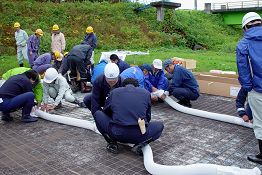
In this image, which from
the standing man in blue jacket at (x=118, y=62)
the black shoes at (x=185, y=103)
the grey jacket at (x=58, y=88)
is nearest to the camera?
the grey jacket at (x=58, y=88)

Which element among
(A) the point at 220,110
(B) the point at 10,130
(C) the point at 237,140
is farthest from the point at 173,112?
(B) the point at 10,130

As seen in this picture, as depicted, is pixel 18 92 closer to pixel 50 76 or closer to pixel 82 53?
pixel 50 76

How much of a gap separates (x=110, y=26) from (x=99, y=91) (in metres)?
16.2

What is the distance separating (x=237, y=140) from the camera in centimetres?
424

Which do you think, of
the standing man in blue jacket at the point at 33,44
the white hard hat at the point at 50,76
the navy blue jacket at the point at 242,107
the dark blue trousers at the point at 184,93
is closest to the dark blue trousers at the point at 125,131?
the navy blue jacket at the point at 242,107

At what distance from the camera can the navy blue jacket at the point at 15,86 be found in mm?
4906

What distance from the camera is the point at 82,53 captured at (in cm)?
724

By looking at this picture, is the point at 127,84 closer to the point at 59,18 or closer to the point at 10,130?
the point at 10,130

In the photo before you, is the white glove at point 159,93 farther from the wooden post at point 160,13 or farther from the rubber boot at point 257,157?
the wooden post at point 160,13

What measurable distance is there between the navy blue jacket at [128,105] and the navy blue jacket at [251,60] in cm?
113

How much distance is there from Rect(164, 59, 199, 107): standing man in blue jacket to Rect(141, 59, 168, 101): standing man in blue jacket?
19cm

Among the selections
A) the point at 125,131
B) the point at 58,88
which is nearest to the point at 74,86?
the point at 58,88

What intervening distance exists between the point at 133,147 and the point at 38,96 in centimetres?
245

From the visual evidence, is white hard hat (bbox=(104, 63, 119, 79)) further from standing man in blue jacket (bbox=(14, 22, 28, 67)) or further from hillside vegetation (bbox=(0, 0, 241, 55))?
hillside vegetation (bbox=(0, 0, 241, 55))
